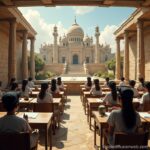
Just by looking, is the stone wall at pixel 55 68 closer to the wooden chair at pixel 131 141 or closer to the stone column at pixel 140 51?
the stone column at pixel 140 51

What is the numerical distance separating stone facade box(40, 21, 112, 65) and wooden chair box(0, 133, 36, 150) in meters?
73.7

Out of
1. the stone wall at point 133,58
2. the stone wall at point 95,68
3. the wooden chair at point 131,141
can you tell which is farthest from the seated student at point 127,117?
the stone wall at point 95,68

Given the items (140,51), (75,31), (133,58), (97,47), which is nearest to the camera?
(140,51)

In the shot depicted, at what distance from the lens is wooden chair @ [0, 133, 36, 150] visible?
3982mm

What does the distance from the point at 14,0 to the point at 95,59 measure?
2661 inches

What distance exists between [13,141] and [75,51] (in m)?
78.3

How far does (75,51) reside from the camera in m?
81.9

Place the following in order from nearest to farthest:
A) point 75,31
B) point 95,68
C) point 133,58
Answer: point 133,58, point 95,68, point 75,31

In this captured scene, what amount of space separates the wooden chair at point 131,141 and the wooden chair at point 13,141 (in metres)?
1.39

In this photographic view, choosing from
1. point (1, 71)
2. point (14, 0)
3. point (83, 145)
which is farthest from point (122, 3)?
point (1, 71)

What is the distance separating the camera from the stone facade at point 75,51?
8108 cm

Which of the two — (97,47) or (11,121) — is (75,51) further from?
(11,121)

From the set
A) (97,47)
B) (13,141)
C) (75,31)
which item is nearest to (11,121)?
(13,141)

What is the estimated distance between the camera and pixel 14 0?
42.2 ft
